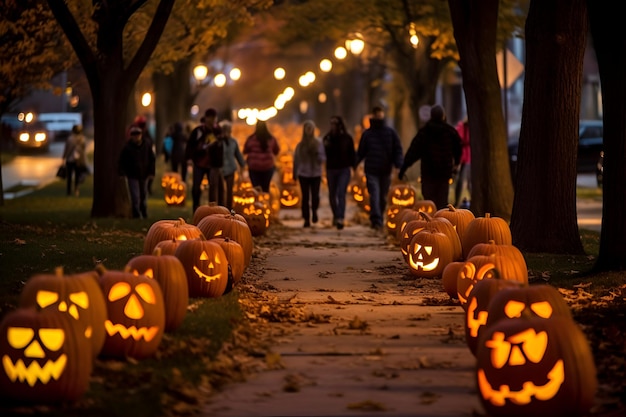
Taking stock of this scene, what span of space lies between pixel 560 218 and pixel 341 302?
5.78 meters

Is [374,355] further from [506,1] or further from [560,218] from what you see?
[506,1]

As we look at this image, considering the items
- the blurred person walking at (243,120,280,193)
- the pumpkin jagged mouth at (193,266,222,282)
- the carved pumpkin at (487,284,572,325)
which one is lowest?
the pumpkin jagged mouth at (193,266,222,282)

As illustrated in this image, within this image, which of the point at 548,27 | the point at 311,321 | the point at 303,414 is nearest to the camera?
the point at 303,414

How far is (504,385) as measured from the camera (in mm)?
8672

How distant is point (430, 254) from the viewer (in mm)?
16297

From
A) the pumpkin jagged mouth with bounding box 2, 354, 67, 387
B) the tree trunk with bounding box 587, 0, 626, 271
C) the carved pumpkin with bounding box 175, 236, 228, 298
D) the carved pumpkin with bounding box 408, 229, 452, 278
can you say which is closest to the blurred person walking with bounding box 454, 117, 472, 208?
the carved pumpkin with bounding box 408, 229, 452, 278

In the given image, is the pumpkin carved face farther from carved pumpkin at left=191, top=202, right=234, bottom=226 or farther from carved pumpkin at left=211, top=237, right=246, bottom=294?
carved pumpkin at left=191, top=202, right=234, bottom=226

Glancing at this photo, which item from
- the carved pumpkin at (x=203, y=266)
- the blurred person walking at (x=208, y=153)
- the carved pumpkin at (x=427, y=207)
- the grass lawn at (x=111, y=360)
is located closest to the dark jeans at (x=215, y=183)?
the blurred person walking at (x=208, y=153)

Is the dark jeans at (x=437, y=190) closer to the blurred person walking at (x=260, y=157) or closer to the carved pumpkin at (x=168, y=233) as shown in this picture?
the blurred person walking at (x=260, y=157)

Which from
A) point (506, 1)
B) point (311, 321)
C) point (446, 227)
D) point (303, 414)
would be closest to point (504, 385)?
point (303, 414)

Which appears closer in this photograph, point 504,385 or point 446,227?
point 504,385

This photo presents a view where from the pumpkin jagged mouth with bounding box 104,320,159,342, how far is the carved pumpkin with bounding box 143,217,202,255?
439 centimetres

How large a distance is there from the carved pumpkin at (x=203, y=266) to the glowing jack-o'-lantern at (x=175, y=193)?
61.0 ft

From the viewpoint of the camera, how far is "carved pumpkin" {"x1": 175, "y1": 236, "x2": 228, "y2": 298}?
13297mm
